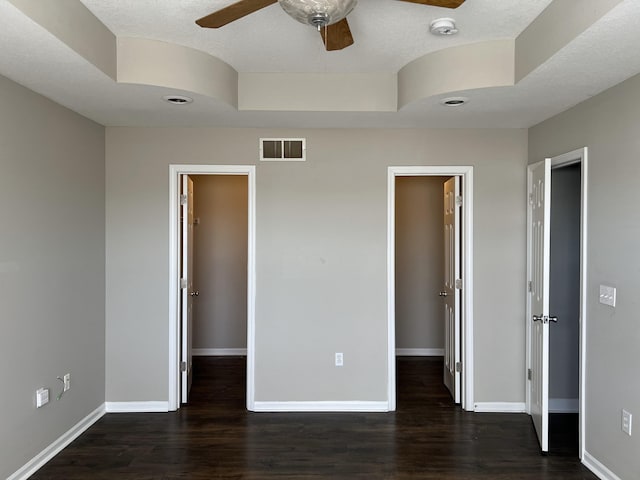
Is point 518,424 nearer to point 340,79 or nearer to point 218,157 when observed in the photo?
point 340,79

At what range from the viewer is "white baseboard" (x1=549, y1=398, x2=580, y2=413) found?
155 inches

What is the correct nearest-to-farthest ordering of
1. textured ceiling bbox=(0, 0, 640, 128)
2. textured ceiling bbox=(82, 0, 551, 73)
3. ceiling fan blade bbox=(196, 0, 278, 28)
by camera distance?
ceiling fan blade bbox=(196, 0, 278, 28) < textured ceiling bbox=(0, 0, 640, 128) < textured ceiling bbox=(82, 0, 551, 73)

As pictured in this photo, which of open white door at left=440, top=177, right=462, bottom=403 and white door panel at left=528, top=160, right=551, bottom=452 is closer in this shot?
white door panel at left=528, top=160, right=551, bottom=452

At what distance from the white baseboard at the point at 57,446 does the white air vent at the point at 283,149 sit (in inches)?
97.7

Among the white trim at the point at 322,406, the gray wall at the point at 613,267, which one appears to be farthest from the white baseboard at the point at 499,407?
the gray wall at the point at 613,267

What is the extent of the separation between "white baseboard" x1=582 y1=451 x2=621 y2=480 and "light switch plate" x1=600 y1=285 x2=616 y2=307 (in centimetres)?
101

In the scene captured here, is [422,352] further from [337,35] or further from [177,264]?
[337,35]

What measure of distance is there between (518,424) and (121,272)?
345 cm

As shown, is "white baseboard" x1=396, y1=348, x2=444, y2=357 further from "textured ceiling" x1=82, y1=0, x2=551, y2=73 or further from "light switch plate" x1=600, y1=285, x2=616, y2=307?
"textured ceiling" x1=82, y1=0, x2=551, y2=73

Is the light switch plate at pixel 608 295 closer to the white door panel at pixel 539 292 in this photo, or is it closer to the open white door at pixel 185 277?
the white door panel at pixel 539 292

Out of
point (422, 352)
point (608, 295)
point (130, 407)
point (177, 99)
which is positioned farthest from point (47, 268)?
point (422, 352)

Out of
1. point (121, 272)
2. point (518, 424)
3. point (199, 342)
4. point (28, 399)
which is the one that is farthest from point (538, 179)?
point (199, 342)

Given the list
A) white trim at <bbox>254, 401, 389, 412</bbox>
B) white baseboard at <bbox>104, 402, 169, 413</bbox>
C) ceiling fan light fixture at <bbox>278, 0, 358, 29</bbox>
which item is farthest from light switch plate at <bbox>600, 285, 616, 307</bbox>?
white baseboard at <bbox>104, 402, 169, 413</bbox>

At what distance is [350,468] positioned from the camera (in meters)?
3.03
